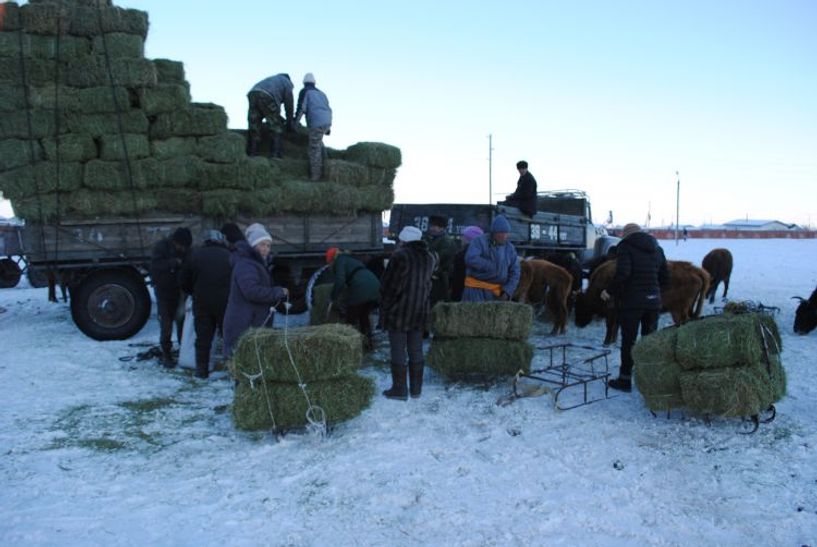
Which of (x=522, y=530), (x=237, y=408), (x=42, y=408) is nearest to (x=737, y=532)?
(x=522, y=530)

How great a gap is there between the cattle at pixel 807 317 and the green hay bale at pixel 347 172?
649cm

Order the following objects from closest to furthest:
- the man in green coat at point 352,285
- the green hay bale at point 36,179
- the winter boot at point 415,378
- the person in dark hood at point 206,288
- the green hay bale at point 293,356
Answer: the green hay bale at point 293,356
the winter boot at point 415,378
the person in dark hood at point 206,288
the man in green coat at point 352,285
the green hay bale at point 36,179

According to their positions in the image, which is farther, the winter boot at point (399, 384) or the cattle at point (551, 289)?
the cattle at point (551, 289)

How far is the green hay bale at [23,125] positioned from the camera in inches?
303

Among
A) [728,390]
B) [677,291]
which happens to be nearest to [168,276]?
[728,390]

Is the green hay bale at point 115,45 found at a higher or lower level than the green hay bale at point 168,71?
higher

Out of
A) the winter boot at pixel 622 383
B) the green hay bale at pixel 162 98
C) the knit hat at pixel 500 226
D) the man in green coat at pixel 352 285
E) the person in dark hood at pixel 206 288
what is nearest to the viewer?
the winter boot at pixel 622 383

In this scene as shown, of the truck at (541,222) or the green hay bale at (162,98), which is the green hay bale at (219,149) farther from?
the truck at (541,222)

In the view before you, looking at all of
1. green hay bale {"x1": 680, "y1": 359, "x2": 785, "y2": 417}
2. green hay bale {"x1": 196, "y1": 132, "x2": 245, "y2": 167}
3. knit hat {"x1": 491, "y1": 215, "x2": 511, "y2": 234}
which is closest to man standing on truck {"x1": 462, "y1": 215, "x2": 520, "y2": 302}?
knit hat {"x1": 491, "y1": 215, "x2": 511, "y2": 234}

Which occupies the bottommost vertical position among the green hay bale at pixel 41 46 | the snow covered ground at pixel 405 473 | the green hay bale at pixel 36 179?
the snow covered ground at pixel 405 473

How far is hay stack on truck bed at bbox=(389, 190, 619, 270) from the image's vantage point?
10.6 m

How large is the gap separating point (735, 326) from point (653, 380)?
0.72 metres

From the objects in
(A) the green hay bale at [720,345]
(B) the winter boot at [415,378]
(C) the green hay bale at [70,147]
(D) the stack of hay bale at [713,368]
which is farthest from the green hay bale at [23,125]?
Answer: (A) the green hay bale at [720,345]

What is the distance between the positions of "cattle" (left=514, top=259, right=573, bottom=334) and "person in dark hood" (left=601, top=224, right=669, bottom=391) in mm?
2982
